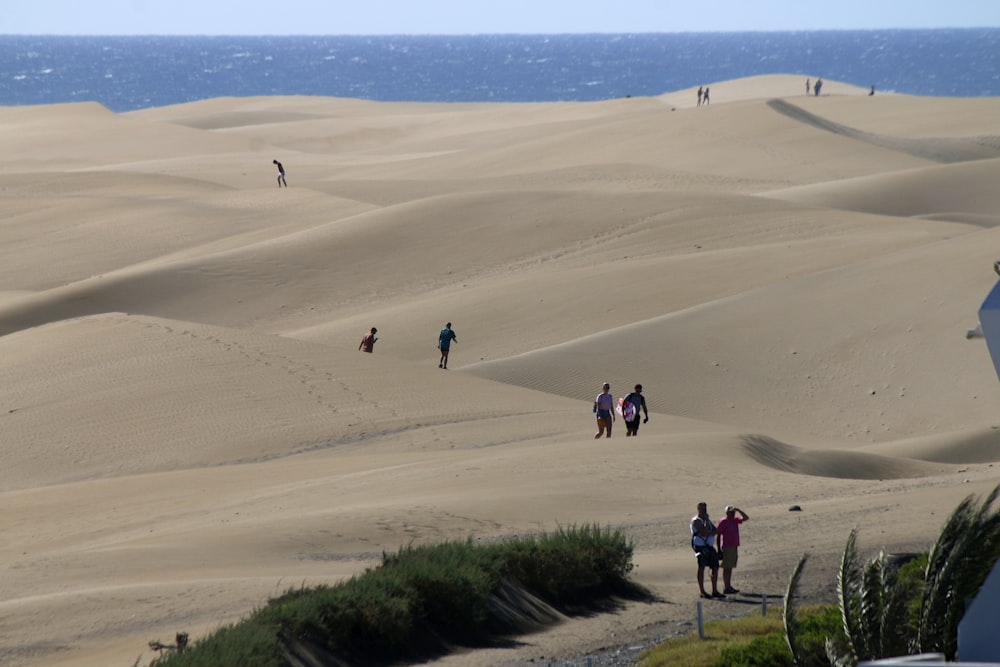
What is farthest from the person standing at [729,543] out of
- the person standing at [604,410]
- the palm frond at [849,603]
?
the person standing at [604,410]

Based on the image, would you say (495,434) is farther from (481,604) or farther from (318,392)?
(481,604)

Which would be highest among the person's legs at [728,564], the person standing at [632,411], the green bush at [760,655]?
the person standing at [632,411]

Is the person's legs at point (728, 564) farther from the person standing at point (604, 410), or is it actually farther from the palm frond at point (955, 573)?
the person standing at point (604, 410)

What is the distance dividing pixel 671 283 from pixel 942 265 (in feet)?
17.7

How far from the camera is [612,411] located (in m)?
18.0

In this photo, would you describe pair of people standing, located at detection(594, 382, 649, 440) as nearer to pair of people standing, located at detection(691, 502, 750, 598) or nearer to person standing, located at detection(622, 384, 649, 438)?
person standing, located at detection(622, 384, 649, 438)

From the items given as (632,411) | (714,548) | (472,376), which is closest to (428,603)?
(714,548)

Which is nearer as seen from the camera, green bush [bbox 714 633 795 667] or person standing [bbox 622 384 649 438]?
green bush [bbox 714 633 795 667]

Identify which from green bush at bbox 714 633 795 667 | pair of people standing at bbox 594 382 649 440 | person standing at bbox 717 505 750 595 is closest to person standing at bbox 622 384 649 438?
pair of people standing at bbox 594 382 649 440

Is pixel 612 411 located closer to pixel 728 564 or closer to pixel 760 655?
pixel 728 564

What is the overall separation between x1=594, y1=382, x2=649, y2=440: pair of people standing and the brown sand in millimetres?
380

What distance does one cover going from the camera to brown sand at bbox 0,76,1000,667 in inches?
490

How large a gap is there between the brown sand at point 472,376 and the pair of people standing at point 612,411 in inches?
14.9

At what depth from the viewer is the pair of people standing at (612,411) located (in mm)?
17828
